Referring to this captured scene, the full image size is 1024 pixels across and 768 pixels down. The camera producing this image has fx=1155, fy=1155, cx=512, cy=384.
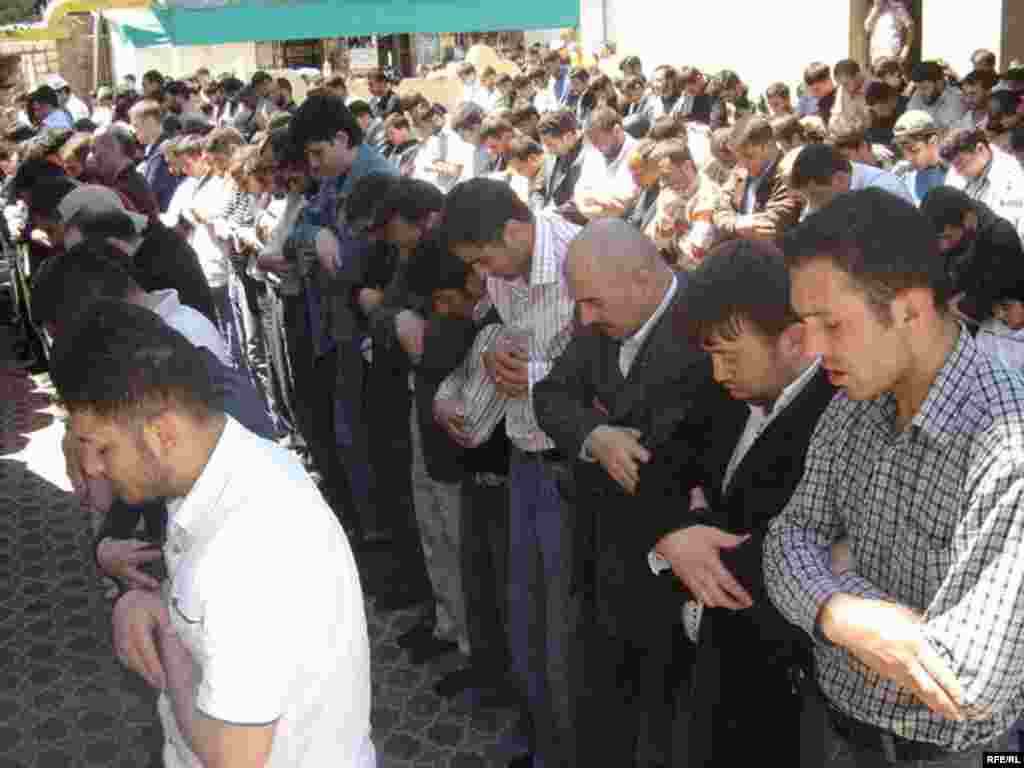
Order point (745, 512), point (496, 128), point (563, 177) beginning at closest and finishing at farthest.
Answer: point (745, 512) → point (563, 177) → point (496, 128)

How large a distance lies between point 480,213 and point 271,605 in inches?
72.8

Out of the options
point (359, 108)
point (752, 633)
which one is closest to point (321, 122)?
point (752, 633)

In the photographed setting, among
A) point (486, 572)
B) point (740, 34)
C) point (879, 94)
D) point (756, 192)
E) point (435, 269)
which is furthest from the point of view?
point (740, 34)

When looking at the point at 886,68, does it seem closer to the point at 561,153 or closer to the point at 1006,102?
the point at 1006,102

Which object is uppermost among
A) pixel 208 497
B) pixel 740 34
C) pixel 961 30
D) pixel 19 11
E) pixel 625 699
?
pixel 19 11

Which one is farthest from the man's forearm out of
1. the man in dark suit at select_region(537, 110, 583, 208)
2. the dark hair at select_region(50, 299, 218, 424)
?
the man in dark suit at select_region(537, 110, 583, 208)

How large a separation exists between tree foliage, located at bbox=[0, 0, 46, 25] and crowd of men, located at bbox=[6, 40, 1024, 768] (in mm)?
35839

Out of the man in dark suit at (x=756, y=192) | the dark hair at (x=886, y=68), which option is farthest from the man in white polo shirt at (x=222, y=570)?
the dark hair at (x=886, y=68)

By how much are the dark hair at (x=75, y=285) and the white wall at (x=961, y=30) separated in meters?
12.3

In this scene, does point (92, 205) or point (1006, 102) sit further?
point (1006, 102)

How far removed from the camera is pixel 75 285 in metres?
3.29

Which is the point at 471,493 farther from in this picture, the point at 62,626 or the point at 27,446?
the point at 27,446

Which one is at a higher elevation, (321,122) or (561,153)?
(321,122)

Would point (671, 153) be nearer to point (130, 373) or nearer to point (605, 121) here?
point (605, 121)
